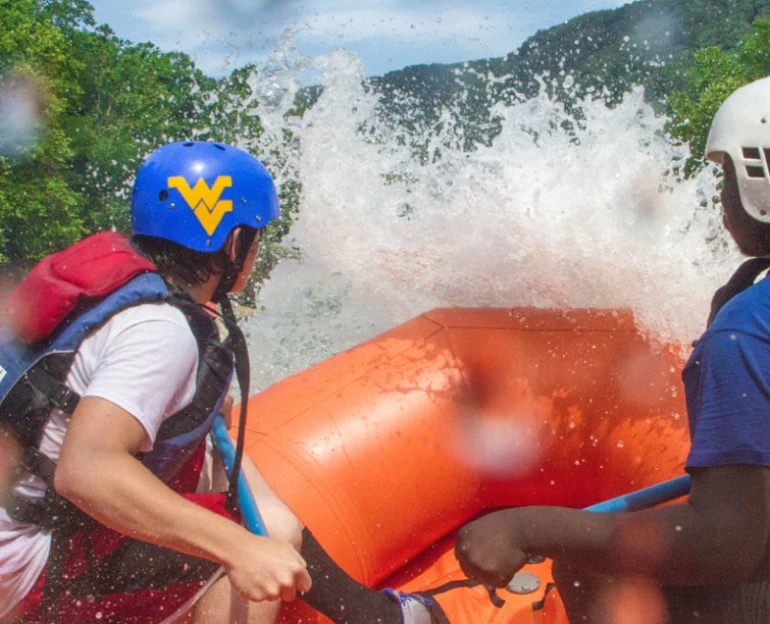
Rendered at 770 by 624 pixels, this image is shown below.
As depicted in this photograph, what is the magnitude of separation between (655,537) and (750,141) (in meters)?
0.82

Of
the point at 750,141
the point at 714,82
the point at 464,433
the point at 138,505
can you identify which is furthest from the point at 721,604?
the point at 714,82

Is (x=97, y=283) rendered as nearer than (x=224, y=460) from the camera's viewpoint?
Yes

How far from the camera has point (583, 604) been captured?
168 cm

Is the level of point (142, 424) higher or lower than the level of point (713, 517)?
higher

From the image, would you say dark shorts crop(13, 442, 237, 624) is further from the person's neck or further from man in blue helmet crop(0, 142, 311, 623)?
the person's neck

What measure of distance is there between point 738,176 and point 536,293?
4.17 feet

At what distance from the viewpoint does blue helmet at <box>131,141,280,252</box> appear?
1.99m

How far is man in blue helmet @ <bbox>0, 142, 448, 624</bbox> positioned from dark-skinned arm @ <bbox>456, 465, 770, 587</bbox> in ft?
1.30

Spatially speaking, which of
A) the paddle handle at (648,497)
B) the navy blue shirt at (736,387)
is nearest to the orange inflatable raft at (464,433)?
the paddle handle at (648,497)

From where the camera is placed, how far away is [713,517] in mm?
1279

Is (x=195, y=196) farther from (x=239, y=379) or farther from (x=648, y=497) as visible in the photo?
(x=648, y=497)

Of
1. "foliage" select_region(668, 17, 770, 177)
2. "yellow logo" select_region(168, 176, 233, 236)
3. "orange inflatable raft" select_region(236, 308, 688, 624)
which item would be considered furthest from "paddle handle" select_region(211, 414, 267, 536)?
"foliage" select_region(668, 17, 770, 177)

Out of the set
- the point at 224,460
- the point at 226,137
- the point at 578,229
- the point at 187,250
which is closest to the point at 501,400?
the point at 578,229

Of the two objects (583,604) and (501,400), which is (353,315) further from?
(583,604)
